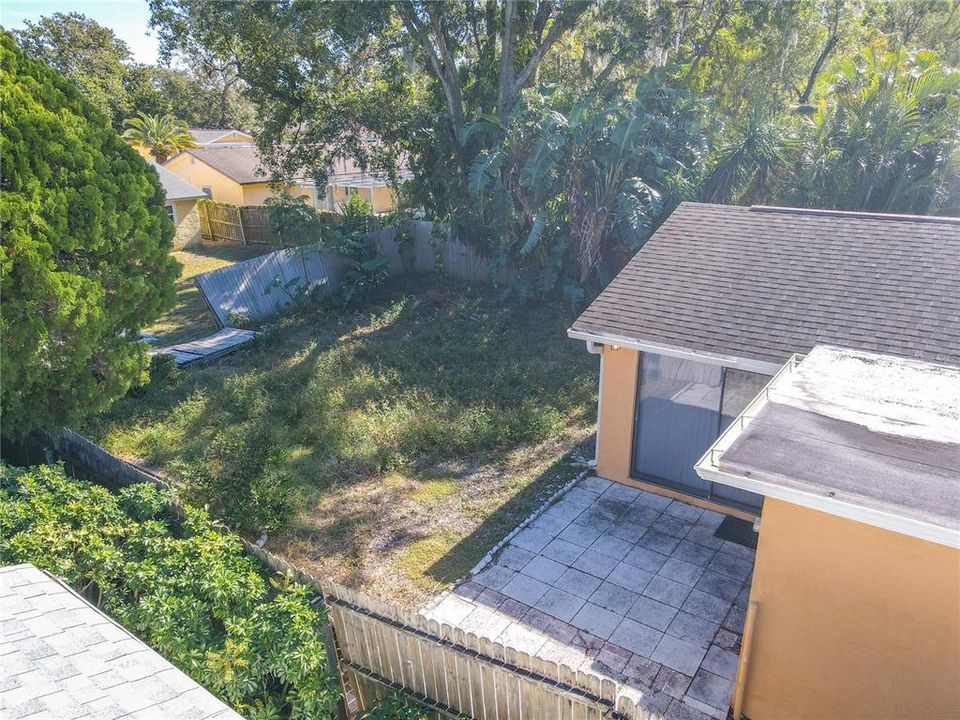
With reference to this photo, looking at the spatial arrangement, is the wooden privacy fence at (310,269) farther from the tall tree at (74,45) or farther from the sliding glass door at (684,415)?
the tall tree at (74,45)

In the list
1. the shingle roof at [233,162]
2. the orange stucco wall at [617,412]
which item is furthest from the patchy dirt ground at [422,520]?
the shingle roof at [233,162]

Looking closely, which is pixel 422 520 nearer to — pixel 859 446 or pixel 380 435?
pixel 380 435

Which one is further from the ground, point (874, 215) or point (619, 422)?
point (874, 215)

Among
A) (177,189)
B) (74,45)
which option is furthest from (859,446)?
(74,45)

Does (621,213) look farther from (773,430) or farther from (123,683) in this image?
(123,683)

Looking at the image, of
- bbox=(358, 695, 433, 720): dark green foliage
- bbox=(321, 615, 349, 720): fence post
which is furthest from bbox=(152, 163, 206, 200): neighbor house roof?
bbox=(358, 695, 433, 720): dark green foliage

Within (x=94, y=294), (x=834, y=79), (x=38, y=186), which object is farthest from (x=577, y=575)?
(x=834, y=79)
